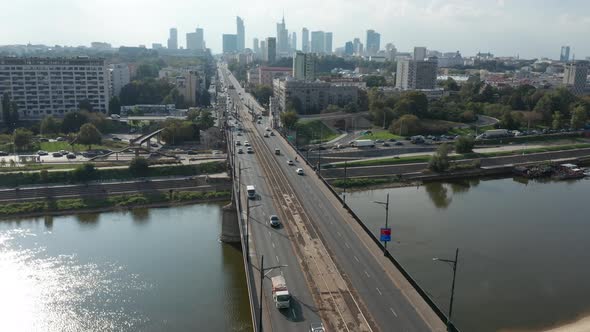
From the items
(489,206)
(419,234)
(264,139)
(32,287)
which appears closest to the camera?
(32,287)

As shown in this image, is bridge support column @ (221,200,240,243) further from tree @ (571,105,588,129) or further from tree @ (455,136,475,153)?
tree @ (571,105,588,129)

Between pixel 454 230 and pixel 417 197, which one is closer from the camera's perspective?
pixel 454 230

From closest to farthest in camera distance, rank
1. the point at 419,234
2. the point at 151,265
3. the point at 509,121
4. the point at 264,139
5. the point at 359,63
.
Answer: the point at 151,265
the point at 419,234
the point at 264,139
the point at 509,121
the point at 359,63

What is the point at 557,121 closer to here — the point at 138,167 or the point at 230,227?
the point at 230,227

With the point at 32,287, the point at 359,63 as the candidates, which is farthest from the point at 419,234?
the point at 359,63

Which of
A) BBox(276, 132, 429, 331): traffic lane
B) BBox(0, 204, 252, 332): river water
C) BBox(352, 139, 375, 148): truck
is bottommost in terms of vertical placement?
BBox(0, 204, 252, 332): river water

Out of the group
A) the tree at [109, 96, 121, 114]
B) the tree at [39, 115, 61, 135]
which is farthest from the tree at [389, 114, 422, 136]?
the tree at [39, 115, 61, 135]

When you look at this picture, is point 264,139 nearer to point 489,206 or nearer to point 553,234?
point 489,206
